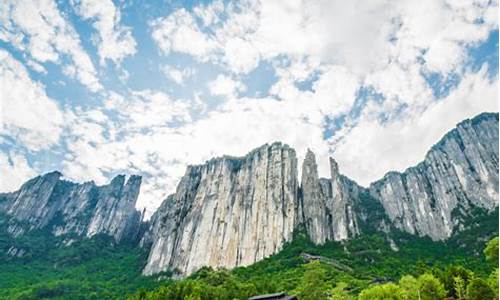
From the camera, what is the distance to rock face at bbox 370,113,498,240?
133 metres

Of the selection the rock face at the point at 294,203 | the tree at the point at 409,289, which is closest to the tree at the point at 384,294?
the tree at the point at 409,289

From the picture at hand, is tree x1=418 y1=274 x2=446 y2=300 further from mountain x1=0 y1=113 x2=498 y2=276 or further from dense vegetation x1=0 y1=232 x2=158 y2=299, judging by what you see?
mountain x1=0 y1=113 x2=498 y2=276

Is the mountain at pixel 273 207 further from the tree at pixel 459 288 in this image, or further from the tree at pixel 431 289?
the tree at pixel 431 289

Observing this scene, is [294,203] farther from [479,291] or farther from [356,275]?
[479,291]

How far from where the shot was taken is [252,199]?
132 metres

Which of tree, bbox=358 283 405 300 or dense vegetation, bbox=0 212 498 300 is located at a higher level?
dense vegetation, bbox=0 212 498 300

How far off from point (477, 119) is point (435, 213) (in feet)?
146

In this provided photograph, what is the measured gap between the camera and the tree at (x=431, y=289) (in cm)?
4259

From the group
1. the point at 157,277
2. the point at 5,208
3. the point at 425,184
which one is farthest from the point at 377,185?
the point at 5,208

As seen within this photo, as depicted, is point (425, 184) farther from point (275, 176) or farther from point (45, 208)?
point (45, 208)

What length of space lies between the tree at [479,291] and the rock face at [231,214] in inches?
3148

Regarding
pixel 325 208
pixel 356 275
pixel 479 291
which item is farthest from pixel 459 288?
pixel 325 208

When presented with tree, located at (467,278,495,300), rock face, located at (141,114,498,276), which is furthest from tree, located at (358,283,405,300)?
rock face, located at (141,114,498,276)

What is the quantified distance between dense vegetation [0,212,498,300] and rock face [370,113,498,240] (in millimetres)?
7773
